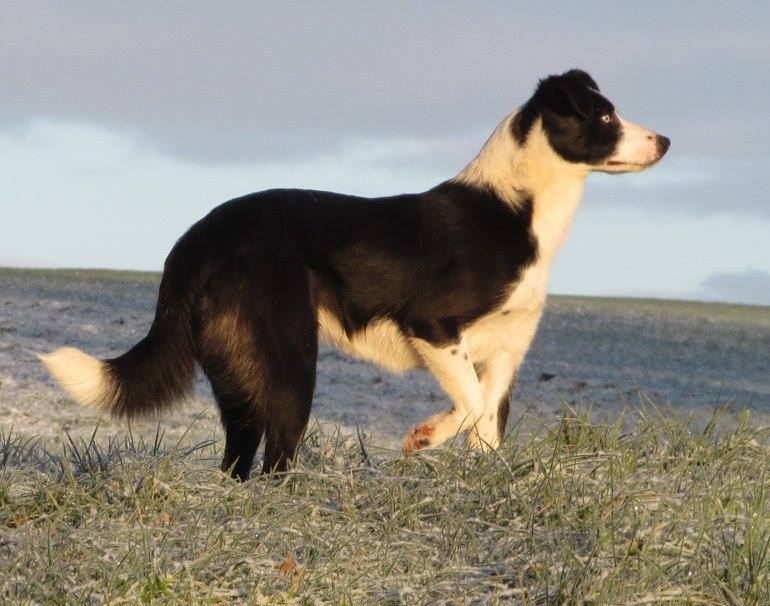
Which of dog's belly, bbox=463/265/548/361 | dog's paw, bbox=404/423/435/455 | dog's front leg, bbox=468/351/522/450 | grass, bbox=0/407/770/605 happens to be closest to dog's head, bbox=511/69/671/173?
dog's belly, bbox=463/265/548/361

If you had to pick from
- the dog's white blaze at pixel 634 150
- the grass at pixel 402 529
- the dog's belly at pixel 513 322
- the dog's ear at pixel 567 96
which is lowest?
the grass at pixel 402 529

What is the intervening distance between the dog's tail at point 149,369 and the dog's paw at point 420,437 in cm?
109

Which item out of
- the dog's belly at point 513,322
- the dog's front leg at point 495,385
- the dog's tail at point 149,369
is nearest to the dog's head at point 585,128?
the dog's belly at point 513,322

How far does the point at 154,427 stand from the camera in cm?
880

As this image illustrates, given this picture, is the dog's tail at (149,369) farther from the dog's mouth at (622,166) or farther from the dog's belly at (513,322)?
the dog's mouth at (622,166)

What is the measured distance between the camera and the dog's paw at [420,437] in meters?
5.66

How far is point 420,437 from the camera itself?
568cm

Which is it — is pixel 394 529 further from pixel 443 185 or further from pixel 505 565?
pixel 443 185

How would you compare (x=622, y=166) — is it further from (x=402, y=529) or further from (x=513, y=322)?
(x=402, y=529)

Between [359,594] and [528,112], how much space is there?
307 cm

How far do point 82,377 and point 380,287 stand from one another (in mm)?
1463

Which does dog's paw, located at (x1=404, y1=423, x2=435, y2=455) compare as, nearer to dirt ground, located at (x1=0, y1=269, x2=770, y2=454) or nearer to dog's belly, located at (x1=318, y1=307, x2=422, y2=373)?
dog's belly, located at (x1=318, y1=307, x2=422, y2=373)

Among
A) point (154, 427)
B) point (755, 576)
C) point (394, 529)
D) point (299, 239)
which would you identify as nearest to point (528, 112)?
point (299, 239)

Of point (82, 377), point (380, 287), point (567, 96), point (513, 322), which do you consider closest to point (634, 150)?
point (567, 96)
